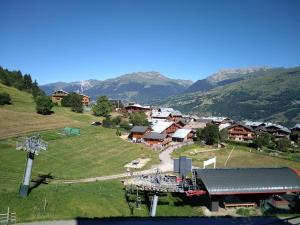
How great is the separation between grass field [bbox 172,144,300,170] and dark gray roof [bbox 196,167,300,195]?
98.6 ft

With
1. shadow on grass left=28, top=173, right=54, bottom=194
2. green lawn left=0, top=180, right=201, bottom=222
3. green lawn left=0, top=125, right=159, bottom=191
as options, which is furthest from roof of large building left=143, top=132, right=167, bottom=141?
green lawn left=0, top=180, right=201, bottom=222

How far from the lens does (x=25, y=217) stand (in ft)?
120

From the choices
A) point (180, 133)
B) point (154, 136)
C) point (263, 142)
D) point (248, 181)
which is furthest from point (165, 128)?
point (248, 181)

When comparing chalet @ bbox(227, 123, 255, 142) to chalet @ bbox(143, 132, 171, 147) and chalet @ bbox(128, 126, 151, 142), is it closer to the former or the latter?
chalet @ bbox(143, 132, 171, 147)

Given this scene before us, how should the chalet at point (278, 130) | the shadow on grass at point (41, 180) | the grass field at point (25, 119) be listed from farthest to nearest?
the chalet at point (278, 130)
the grass field at point (25, 119)
the shadow on grass at point (41, 180)

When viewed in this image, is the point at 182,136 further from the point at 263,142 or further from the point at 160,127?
the point at 263,142

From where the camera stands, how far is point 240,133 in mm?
158375

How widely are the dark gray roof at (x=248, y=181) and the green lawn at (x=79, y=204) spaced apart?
14.6 feet

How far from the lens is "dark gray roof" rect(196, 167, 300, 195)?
4875cm

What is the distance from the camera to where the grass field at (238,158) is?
90.5 metres

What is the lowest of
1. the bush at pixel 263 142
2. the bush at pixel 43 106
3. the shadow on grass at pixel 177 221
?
the bush at pixel 263 142

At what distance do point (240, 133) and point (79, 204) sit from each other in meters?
126

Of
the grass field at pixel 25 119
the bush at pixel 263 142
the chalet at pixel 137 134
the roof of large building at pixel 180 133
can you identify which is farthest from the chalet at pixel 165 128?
the bush at pixel 263 142

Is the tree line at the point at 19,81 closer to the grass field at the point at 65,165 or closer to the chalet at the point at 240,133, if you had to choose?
the grass field at the point at 65,165
